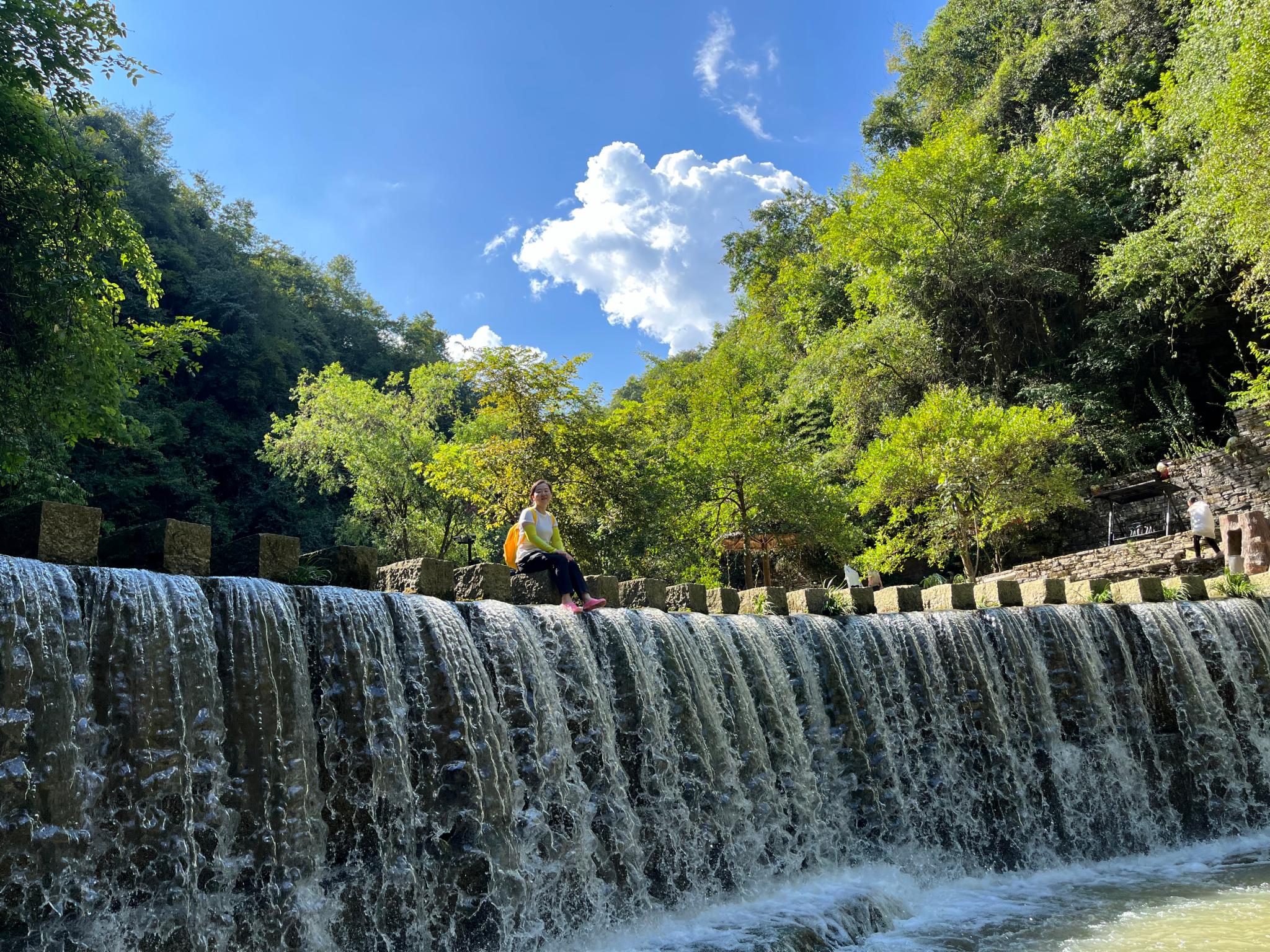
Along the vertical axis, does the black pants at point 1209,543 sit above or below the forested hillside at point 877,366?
below

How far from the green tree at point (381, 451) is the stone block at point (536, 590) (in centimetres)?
1624

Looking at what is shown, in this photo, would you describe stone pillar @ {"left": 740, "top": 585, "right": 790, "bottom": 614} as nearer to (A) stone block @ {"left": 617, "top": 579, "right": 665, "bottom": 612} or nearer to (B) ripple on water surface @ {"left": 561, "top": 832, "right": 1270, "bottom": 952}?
(A) stone block @ {"left": 617, "top": 579, "right": 665, "bottom": 612}

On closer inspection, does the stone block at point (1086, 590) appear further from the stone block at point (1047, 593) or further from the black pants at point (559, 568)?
the black pants at point (559, 568)

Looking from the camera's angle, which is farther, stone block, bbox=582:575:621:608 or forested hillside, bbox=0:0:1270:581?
forested hillside, bbox=0:0:1270:581

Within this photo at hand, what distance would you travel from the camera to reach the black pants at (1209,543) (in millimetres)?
12328

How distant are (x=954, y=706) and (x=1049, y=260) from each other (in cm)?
1626

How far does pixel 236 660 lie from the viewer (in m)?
4.28

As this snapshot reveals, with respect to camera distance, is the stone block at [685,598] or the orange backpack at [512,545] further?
the stone block at [685,598]

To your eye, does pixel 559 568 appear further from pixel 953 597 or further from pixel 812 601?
pixel 953 597

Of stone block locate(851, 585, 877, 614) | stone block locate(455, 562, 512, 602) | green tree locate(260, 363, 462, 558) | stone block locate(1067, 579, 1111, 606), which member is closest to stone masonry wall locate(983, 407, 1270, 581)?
stone block locate(1067, 579, 1111, 606)

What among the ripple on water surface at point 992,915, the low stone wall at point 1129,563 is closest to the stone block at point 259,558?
the ripple on water surface at point 992,915

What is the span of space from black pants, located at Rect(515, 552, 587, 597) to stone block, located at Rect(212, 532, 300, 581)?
1.90m

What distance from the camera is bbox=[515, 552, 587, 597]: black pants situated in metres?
6.47

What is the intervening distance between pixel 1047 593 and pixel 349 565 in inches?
291
